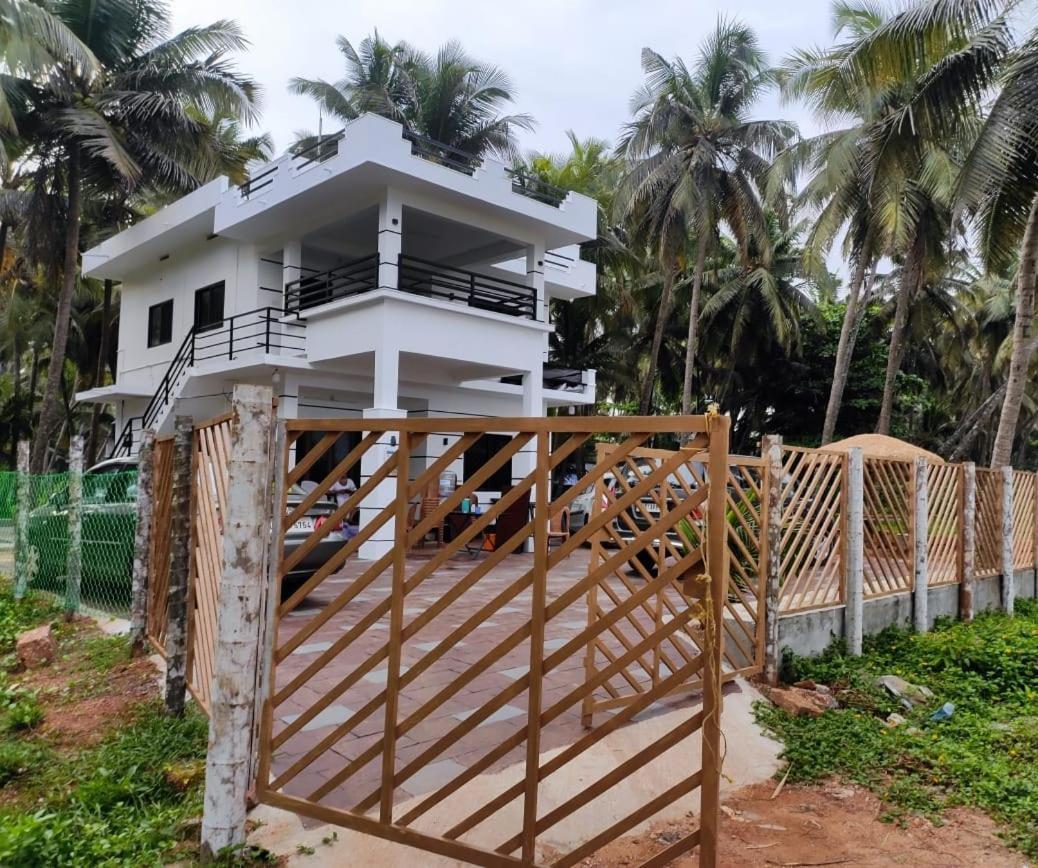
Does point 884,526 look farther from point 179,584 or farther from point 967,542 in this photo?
point 179,584

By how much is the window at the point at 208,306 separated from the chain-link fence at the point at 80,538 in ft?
24.7

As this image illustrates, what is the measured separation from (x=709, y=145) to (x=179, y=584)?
19.6 m

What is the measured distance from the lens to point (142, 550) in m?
5.68

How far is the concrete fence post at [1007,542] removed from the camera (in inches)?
352

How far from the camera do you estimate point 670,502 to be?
655 centimetres

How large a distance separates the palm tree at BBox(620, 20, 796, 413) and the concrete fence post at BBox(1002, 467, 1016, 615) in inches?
498

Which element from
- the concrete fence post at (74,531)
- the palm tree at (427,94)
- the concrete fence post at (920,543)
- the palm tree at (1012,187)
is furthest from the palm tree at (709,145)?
the concrete fence post at (74,531)

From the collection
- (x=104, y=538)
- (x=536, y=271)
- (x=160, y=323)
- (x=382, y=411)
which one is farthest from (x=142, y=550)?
(x=160, y=323)

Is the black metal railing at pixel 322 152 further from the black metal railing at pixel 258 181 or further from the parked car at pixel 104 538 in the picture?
the parked car at pixel 104 538

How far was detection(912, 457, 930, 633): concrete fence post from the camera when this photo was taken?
7242 mm

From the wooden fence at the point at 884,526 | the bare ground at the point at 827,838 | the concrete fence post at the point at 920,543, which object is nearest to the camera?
the bare ground at the point at 827,838

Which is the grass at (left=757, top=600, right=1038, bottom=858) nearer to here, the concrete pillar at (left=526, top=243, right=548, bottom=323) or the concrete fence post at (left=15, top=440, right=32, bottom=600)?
the concrete fence post at (left=15, top=440, right=32, bottom=600)

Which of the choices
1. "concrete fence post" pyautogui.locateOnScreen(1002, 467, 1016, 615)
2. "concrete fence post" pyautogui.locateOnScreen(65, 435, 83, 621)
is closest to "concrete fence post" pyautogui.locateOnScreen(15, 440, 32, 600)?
"concrete fence post" pyautogui.locateOnScreen(65, 435, 83, 621)

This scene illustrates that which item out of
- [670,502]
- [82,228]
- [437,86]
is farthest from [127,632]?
[82,228]
